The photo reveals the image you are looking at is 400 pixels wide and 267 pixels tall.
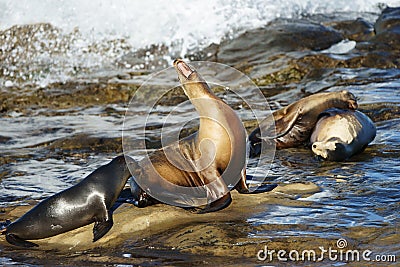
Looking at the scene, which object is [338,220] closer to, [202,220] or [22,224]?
[202,220]

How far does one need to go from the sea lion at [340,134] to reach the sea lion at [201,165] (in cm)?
132

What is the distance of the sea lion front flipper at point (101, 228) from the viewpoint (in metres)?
4.53

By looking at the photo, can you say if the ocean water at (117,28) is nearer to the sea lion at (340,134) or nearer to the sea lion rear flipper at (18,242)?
the sea lion at (340,134)

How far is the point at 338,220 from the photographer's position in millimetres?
4504

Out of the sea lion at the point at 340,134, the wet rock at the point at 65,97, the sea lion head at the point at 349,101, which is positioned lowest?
the wet rock at the point at 65,97

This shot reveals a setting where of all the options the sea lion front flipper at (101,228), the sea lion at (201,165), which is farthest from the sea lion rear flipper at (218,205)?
the sea lion front flipper at (101,228)

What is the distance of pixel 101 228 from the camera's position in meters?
4.60

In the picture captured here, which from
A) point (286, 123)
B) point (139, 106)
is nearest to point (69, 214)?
point (286, 123)

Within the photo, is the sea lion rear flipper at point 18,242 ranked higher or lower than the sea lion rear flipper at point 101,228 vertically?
lower

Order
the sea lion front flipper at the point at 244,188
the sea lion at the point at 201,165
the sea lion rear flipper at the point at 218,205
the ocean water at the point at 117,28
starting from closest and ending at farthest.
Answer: the sea lion rear flipper at the point at 218,205 < the sea lion at the point at 201,165 < the sea lion front flipper at the point at 244,188 < the ocean water at the point at 117,28

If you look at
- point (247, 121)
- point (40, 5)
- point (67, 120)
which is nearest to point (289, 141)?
point (247, 121)

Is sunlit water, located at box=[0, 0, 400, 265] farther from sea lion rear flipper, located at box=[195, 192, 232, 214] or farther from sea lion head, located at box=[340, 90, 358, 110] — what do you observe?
sea lion head, located at box=[340, 90, 358, 110]

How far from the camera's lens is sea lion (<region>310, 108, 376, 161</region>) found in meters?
6.28

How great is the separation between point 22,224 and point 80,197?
1.33 feet
